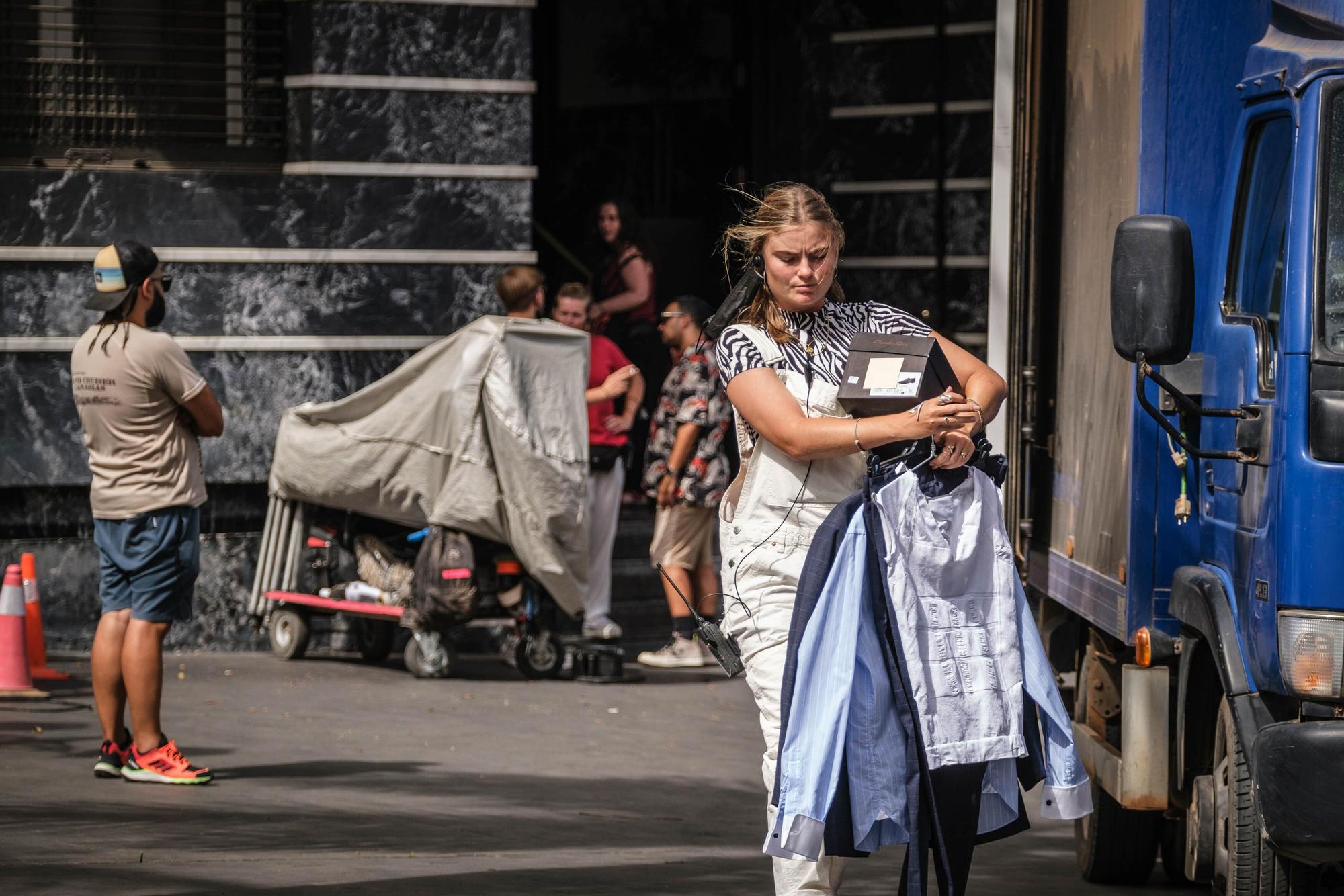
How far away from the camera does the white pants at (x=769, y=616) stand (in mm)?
4590

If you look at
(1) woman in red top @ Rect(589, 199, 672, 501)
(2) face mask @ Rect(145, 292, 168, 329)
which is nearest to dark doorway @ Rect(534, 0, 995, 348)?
(1) woman in red top @ Rect(589, 199, 672, 501)

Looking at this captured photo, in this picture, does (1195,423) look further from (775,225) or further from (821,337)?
(775,225)

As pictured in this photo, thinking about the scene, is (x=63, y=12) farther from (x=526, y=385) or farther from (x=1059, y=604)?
(x=1059, y=604)

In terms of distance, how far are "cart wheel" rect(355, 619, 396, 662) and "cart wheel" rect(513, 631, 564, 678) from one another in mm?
873

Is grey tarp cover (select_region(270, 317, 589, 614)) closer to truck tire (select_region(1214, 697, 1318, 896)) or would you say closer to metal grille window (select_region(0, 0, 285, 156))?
metal grille window (select_region(0, 0, 285, 156))

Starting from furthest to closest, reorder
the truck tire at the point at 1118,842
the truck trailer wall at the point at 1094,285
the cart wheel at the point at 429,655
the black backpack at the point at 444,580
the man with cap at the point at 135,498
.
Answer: the cart wheel at the point at 429,655
the black backpack at the point at 444,580
the man with cap at the point at 135,498
the truck tire at the point at 1118,842
the truck trailer wall at the point at 1094,285

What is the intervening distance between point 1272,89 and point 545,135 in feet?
32.6

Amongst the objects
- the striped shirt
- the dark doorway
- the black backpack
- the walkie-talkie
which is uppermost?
the dark doorway

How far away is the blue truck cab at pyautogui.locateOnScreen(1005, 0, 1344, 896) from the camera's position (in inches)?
181

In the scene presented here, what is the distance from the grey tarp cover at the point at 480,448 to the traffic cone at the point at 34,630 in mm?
1439

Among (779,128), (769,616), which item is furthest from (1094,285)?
(779,128)

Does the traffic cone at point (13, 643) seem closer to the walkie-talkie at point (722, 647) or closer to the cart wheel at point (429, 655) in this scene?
the cart wheel at point (429, 655)

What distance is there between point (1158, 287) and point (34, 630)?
7.17m

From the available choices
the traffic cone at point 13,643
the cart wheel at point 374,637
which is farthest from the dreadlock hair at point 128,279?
the cart wheel at point 374,637
